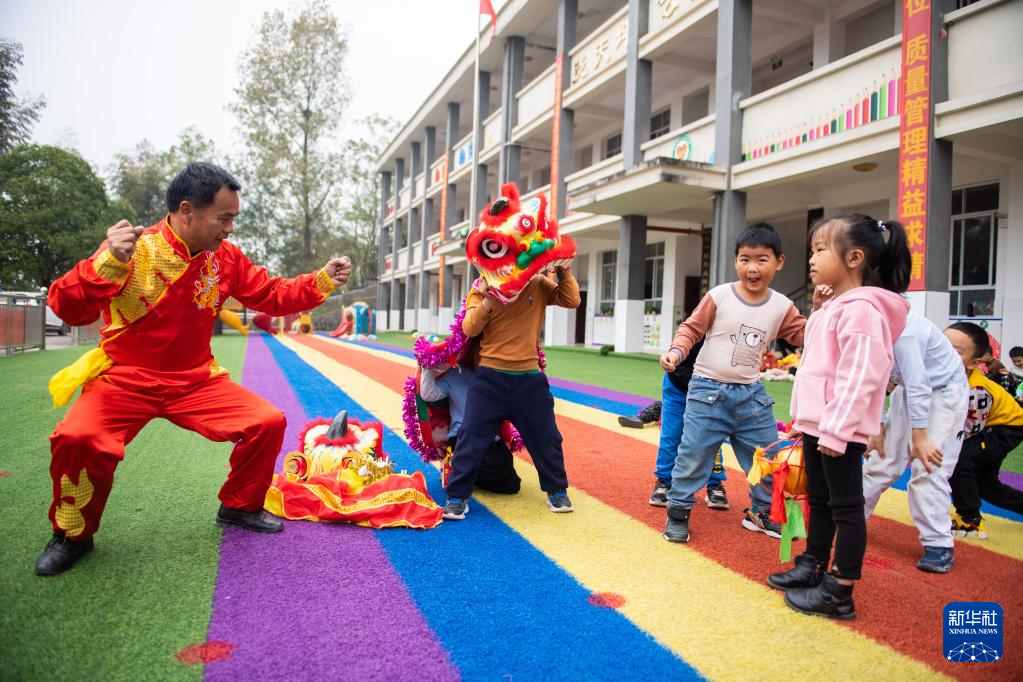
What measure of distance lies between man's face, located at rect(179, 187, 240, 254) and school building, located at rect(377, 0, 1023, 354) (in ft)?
29.2

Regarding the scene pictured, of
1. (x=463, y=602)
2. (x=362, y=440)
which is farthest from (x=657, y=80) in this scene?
(x=463, y=602)

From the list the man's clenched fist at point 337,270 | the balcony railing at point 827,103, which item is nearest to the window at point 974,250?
the balcony railing at point 827,103

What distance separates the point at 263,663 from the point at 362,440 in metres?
2.02

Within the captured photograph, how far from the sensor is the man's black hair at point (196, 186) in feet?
9.78

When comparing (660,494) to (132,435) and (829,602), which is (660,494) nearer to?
(829,602)

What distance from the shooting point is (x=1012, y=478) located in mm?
4875

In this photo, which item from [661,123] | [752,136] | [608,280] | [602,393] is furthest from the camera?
[608,280]

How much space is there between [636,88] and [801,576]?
1440cm

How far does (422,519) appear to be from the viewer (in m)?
3.40

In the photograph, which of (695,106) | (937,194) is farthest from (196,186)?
(695,106)

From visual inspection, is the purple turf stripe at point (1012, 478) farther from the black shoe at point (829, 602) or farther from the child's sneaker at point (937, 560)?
the black shoe at point (829, 602)

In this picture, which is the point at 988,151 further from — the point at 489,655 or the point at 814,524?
the point at 489,655

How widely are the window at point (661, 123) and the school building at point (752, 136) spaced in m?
0.08

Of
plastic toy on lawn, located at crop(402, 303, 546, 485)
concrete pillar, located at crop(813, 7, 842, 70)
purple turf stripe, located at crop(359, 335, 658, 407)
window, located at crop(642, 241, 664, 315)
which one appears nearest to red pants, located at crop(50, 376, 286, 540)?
plastic toy on lawn, located at crop(402, 303, 546, 485)
